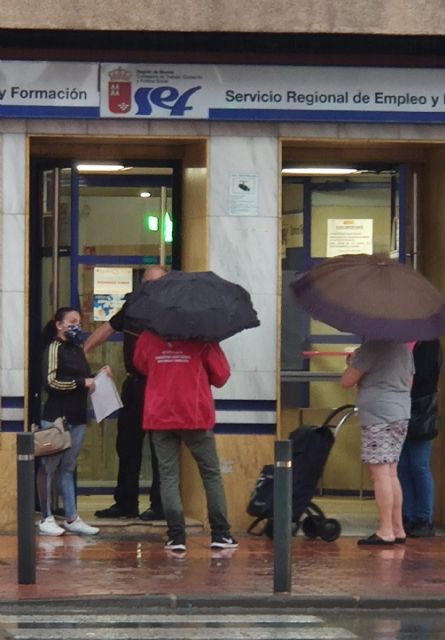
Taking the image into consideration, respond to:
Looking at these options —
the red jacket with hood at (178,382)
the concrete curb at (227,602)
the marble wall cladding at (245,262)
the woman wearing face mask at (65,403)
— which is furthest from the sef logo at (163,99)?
the concrete curb at (227,602)

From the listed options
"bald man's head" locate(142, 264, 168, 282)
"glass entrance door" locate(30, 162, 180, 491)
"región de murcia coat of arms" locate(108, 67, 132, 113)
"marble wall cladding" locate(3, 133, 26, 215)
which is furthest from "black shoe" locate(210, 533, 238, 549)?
"región de murcia coat of arms" locate(108, 67, 132, 113)

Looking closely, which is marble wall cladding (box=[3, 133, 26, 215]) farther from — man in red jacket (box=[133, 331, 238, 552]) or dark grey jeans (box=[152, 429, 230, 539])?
dark grey jeans (box=[152, 429, 230, 539])

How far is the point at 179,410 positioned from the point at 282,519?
1881 millimetres

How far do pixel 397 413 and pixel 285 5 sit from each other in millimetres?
3400

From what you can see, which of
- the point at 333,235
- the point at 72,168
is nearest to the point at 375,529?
the point at 333,235

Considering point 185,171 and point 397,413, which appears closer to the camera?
point 397,413

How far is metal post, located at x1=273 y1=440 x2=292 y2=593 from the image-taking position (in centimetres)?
1073

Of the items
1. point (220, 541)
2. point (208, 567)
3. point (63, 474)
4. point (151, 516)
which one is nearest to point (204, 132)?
point (63, 474)

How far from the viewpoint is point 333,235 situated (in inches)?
606

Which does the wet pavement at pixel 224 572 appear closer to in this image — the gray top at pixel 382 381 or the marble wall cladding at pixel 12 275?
the gray top at pixel 382 381

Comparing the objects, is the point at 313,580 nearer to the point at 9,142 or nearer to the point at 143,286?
the point at 143,286

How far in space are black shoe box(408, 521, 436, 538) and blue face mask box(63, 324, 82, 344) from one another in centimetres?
310

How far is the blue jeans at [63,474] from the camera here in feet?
44.9

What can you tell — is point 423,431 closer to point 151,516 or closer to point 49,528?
point 151,516
